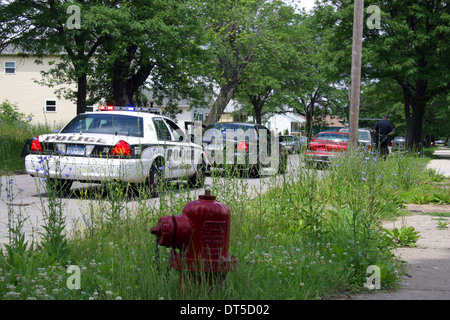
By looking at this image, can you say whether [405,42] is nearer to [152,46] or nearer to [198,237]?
[152,46]

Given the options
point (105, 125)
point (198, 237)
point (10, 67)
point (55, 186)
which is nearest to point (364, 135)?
point (105, 125)

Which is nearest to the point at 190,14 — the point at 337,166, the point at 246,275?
the point at 337,166

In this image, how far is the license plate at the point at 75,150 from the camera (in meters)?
9.51

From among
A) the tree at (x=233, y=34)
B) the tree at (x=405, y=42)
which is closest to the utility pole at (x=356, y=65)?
the tree at (x=405, y=42)

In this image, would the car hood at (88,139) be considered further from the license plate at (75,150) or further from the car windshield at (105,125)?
the car windshield at (105,125)

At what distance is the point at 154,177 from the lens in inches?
396

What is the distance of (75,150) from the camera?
31.3ft

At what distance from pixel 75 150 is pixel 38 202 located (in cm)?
110

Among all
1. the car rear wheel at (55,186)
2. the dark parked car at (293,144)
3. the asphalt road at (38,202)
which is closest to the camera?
the car rear wheel at (55,186)

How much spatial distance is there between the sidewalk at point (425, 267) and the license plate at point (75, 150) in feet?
17.4

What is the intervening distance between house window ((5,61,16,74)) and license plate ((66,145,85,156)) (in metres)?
45.7

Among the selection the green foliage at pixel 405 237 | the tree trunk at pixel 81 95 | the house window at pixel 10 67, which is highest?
the house window at pixel 10 67
